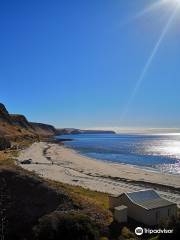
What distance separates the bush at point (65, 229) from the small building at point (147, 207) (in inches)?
205

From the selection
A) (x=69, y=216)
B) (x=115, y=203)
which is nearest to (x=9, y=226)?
(x=69, y=216)

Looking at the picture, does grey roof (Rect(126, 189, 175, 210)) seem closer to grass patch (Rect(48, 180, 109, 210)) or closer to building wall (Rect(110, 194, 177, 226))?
building wall (Rect(110, 194, 177, 226))

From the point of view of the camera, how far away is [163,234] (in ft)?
73.6

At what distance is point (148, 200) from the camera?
27.9m

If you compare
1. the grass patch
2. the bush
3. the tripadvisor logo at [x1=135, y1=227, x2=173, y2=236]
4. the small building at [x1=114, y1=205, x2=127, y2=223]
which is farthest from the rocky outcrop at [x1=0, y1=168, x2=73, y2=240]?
the tripadvisor logo at [x1=135, y1=227, x2=173, y2=236]

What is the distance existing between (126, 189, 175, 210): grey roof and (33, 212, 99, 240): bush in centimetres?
598

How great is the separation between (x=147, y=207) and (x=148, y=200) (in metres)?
1.24

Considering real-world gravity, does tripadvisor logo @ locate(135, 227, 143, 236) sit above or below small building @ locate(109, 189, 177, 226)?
below

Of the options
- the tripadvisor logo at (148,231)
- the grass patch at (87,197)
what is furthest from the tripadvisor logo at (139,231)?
the grass patch at (87,197)

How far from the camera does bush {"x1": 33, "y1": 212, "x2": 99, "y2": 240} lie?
858 inches

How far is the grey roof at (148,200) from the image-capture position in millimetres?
26984

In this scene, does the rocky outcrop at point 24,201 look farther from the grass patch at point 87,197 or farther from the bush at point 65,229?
the bush at point 65,229

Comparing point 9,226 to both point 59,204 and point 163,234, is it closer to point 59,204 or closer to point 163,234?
point 59,204

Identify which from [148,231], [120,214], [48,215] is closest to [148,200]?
[120,214]
